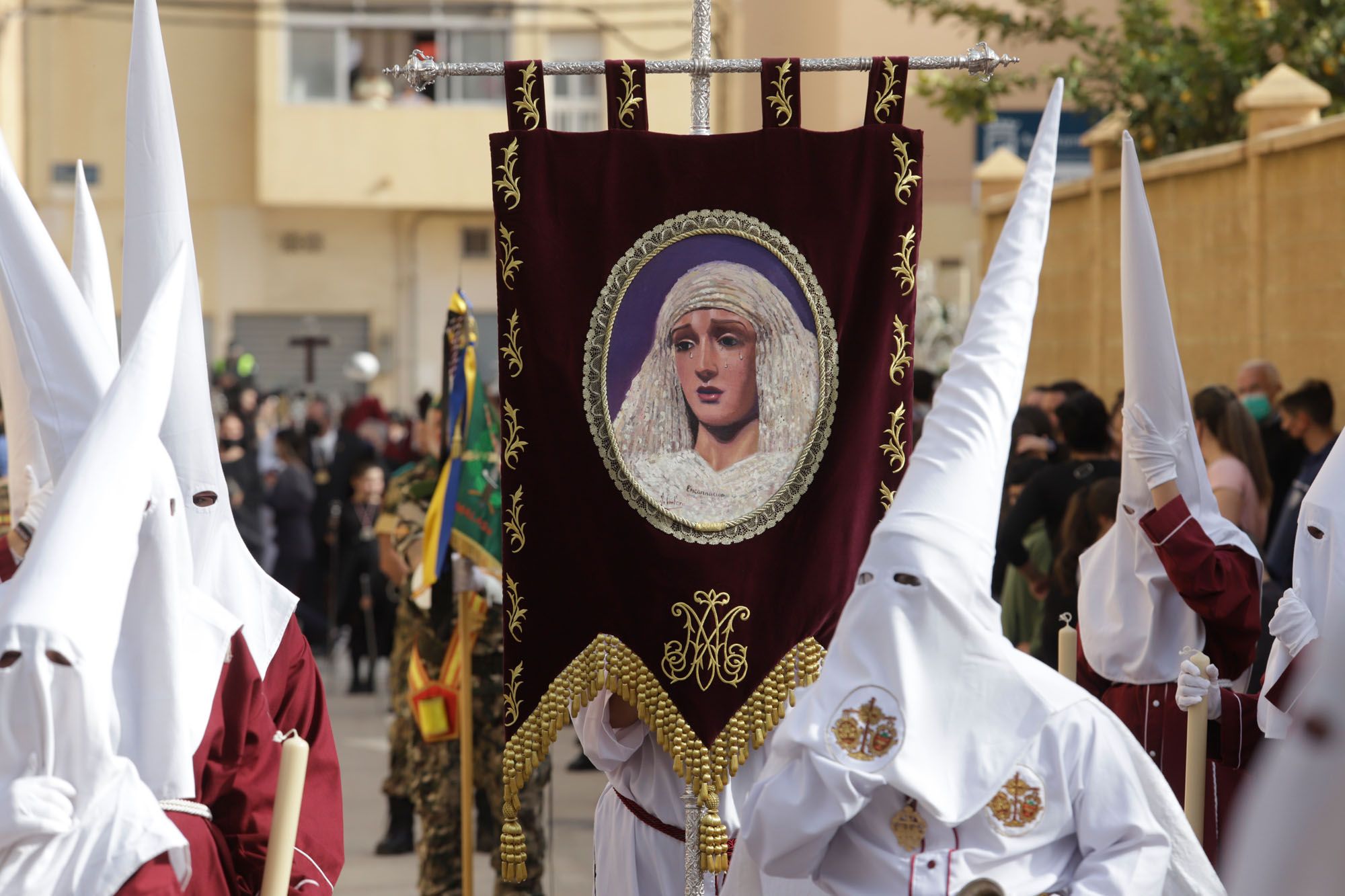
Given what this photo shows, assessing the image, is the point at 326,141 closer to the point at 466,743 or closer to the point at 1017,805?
the point at 466,743

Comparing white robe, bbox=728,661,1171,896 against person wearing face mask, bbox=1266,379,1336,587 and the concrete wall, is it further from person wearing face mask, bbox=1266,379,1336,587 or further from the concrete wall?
the concrete wall

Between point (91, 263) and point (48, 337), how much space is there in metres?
0.60

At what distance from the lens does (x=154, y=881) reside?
9.61 ft

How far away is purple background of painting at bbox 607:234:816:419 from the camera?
3855 mm

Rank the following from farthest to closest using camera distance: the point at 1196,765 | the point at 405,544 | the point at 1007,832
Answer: the point at 405,544 < the point at 1196,765 < the point at 1007,832

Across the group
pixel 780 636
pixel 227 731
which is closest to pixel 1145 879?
pixel 780 636

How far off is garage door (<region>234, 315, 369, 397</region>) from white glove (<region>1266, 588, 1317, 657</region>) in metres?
21.2

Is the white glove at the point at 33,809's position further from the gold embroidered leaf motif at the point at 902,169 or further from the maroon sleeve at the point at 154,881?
the gold embroidered leaf motif at the point at 902,169

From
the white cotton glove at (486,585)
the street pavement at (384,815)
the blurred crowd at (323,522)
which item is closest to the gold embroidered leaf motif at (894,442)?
the street pavement at (384,815)

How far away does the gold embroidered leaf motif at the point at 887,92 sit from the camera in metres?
3.86

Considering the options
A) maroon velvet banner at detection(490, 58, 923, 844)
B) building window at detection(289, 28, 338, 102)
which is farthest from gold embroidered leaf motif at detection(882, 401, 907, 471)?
building window at detection(289, 28, 338, 102)

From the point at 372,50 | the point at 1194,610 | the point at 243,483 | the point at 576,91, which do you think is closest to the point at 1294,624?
the point at 1194,610

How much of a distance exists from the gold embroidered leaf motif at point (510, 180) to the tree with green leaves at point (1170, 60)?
7566mm

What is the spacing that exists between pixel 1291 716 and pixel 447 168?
20.9 m
